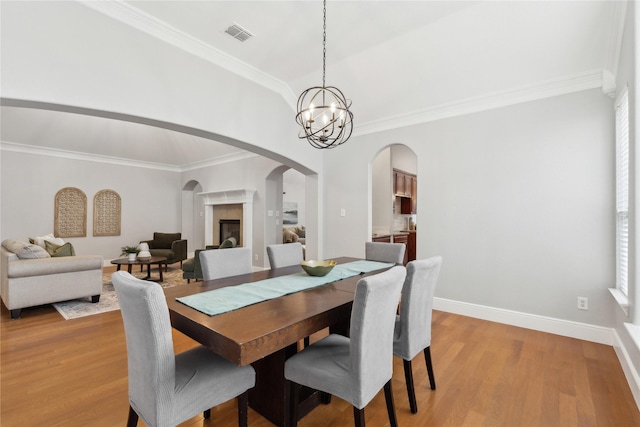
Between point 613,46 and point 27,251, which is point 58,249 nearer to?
point 27,251

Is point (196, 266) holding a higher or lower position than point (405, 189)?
lower

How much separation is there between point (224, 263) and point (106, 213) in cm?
645

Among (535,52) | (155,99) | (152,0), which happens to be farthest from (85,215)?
(535,52)

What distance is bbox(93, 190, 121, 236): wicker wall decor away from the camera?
23.0 feet

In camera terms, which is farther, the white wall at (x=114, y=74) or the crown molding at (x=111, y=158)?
the crown molding at (x=111, y=158)

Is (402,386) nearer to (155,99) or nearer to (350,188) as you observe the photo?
(350,188)

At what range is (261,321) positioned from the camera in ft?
4.51

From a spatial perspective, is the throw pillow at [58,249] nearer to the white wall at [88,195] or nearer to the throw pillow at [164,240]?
the white wall at [88,195]

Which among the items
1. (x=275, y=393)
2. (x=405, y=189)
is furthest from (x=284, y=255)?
(x=405, y=189)

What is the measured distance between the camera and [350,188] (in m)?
4.71

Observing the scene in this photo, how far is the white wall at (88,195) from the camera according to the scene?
5.98 m

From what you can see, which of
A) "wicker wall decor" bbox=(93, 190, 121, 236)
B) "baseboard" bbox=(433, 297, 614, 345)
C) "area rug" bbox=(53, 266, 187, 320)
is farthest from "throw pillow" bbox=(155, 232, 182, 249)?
"baseboard" bbox=(433, 297, 614, 345)

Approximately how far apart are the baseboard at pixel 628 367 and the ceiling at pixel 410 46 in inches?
93.2

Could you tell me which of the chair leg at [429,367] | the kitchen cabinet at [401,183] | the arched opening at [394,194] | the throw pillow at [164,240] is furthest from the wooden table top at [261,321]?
the throw pillow at [164,240]
